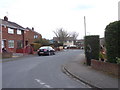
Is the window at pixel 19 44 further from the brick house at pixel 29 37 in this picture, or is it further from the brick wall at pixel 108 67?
the brick wall at pixel 108 67

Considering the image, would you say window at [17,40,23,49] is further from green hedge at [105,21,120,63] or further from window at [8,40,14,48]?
green hedge at [105,21,120,63]

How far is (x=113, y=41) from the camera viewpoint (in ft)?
36.5

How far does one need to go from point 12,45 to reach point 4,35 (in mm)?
3435

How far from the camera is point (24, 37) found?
141 feet

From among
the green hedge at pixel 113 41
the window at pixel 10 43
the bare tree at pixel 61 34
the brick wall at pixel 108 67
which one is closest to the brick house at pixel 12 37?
the window at pixel 10 43

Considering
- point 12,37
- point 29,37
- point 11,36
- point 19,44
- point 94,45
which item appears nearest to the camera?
point 94,45

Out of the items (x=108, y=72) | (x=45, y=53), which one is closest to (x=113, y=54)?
(x=108, y=72)

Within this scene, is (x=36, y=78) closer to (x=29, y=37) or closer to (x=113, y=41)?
(x=113, y=41)

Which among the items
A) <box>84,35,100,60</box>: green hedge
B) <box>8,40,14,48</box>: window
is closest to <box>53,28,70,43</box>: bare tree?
<box>8,40,14,48</box>: window

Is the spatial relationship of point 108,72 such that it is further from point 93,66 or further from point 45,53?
point 45,53

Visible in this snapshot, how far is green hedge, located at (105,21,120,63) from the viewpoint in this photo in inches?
432

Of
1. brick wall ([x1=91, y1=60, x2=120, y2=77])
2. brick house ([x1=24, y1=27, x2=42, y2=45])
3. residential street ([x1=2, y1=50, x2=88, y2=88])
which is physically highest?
brick house ([x1=24, y1=27, x2=42, y2=45])

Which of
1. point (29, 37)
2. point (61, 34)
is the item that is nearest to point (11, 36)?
point (29, 37)

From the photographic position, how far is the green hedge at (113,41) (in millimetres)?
10961
